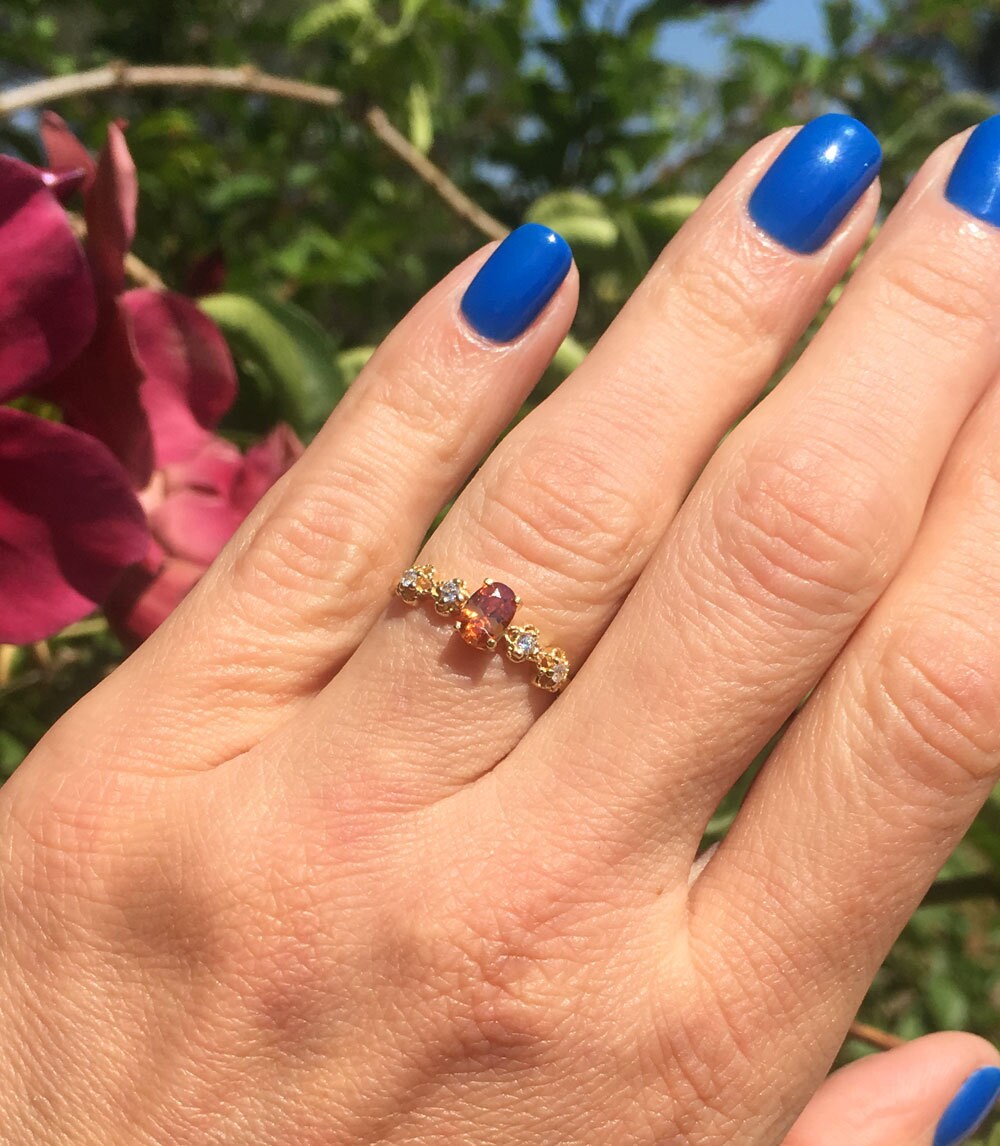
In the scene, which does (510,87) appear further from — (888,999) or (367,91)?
(888,999)

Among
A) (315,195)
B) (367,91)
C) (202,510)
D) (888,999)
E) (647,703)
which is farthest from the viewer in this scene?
(888,999)

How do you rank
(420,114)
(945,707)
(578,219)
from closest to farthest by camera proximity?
(945,707) → (578,219) → (420,114)

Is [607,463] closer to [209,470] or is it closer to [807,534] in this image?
[807,534]

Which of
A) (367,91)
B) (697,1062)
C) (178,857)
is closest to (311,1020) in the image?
(178,857)

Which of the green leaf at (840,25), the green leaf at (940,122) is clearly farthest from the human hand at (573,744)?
the green leaf at (840,25)

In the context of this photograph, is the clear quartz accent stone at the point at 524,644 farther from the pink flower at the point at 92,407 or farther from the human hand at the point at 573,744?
the pink flower at the point at 92,407

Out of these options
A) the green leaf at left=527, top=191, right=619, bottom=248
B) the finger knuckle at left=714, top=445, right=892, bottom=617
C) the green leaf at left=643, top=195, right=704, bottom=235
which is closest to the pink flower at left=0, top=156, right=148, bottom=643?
the finger knuckle at left=714, top=445, right=892, bottom=617

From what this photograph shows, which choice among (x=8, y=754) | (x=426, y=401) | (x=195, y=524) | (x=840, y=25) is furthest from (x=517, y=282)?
(x=840, y=25)
